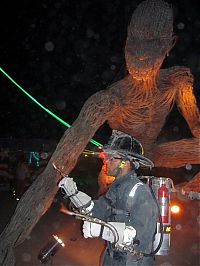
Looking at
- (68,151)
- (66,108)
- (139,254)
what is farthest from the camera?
(66,108)

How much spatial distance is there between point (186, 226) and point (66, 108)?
27754 mm

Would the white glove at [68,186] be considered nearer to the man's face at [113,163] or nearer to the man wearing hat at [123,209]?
the man wearing hat at [123,209]

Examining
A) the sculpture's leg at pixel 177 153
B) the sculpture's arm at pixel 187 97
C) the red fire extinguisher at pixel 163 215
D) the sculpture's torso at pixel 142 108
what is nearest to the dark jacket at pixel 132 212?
the red fire extinguisher at pixel 163 215

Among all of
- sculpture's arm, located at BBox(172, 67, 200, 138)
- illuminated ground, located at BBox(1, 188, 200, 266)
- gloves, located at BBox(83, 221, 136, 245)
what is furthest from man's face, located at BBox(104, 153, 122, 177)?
illuminated ground, located at BBox(1, 188, 200, 266)

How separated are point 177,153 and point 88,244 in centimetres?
384

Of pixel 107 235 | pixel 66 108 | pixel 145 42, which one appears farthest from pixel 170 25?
pixel 66 108

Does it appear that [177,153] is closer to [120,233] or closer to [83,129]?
[83,129]

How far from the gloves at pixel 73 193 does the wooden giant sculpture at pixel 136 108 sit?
2.12m

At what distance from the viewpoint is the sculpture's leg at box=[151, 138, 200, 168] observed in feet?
24.6

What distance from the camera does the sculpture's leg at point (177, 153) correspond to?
750 centimetres

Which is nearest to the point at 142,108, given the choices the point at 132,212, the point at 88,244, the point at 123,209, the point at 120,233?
the point at 123,209

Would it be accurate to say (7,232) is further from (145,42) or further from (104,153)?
(145,42)

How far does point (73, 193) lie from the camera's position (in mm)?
4078

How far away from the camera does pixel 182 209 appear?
9625 mm
